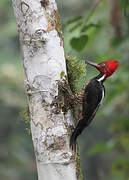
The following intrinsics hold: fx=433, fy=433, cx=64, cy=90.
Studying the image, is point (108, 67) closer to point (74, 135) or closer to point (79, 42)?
point (79, 42)

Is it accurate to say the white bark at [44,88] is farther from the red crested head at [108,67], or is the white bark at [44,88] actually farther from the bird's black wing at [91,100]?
the red crested head at [108,67]

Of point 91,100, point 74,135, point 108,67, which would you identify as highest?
point 108,67

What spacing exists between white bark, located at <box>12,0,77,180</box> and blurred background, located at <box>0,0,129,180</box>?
0.44 meters

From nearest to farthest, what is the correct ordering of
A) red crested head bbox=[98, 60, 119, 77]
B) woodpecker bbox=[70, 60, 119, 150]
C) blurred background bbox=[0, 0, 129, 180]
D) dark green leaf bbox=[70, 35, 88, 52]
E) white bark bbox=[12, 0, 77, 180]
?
white bark bbox=[12, 0, 77, 180] < woodpecker bbox=[70, 60, 119, 150] < red crested head bbox=[98, 60, 119, 77] < dark green leaf bbox=[70, 35, 88, 52] < blurred background bbox=[0, 0, 129, 180]

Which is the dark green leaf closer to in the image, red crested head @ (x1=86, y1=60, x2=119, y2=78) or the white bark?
red crested head @ (x1=86, y1=60, x2=119, y2=78)

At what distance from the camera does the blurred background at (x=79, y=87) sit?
13.1 feet

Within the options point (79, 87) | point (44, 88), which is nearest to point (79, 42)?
point (79, 87)

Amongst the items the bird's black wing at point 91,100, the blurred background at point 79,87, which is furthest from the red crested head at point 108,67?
the blurred background at point 79,87

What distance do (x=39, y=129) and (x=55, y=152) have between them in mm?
170

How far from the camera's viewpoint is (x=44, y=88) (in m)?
2.64

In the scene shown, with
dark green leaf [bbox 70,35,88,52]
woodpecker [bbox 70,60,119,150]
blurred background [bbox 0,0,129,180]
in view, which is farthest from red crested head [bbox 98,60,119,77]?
dark green leaf [bbox 70,35,88,52]

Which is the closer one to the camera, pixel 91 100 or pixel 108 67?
pixel 91 100

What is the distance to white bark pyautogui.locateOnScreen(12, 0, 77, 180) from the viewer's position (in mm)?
2592

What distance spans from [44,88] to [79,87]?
0.51 m
